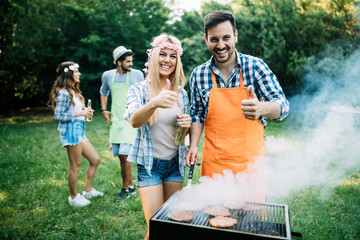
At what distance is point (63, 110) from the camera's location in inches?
152

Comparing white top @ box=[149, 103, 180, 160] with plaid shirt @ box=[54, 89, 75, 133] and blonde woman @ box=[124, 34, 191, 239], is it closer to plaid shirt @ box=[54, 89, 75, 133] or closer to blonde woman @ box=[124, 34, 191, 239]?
blonde woman @ box=[124, 34, 191, 239]

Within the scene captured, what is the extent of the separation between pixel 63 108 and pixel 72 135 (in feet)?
1.37

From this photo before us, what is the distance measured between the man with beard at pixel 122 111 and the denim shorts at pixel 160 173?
1.97m

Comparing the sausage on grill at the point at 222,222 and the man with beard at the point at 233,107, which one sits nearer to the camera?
the sausage on grill at the point at 222,222

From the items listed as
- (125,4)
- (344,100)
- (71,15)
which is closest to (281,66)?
(344,100)

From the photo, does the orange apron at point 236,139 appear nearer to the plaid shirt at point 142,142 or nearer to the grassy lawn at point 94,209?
the plaid shirt at point 142,142

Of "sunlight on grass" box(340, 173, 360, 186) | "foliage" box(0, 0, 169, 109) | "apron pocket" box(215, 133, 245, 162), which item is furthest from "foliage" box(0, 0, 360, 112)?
"apron pocket" box(215, 133, 245, 162)

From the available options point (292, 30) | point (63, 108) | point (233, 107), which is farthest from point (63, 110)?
point (292, 30)

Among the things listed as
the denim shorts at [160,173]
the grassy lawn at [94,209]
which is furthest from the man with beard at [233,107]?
the grassy lawn at [94,209]

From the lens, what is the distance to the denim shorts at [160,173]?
2352 millimetres

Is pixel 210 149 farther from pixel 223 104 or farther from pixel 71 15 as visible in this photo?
pixel 71 15

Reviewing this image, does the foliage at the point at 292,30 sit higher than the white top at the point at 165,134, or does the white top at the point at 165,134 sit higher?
the foliage at the point at 292,30

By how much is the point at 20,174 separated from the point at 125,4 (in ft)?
43.7

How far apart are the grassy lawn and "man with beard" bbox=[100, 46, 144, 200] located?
401mm
